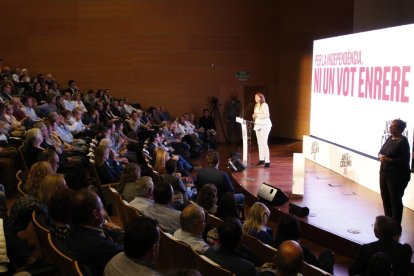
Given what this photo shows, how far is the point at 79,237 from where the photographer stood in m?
2.68

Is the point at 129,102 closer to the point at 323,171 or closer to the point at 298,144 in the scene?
the point at 298,144

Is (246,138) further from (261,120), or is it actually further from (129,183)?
(129,183)

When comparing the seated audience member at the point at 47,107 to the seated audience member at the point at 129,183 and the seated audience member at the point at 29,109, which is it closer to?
the seated audience member at the point at 29,109

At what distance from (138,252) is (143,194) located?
199 cm

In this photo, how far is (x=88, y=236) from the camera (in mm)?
2668

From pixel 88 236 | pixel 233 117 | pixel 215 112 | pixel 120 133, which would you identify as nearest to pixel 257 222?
pixel 88 236

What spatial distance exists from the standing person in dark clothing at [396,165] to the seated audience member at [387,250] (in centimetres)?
145

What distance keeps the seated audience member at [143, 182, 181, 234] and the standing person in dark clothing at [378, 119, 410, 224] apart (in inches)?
92.1

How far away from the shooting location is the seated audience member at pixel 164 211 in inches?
146

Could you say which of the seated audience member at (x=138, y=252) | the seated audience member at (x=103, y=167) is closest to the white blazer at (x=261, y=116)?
the seated audience member at (x=103, y=167)

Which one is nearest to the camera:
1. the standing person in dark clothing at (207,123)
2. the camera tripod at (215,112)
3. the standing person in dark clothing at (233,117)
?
the standing person in dark clothing at (207,123)

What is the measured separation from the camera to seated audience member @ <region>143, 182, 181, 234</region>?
3703 mm

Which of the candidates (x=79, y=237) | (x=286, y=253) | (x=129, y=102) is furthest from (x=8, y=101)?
(x=286, y=253)

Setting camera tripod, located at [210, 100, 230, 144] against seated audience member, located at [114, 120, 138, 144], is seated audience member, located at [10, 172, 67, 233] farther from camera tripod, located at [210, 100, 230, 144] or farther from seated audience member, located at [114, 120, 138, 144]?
camera tripod, located at [210, 100, 230, 144]
